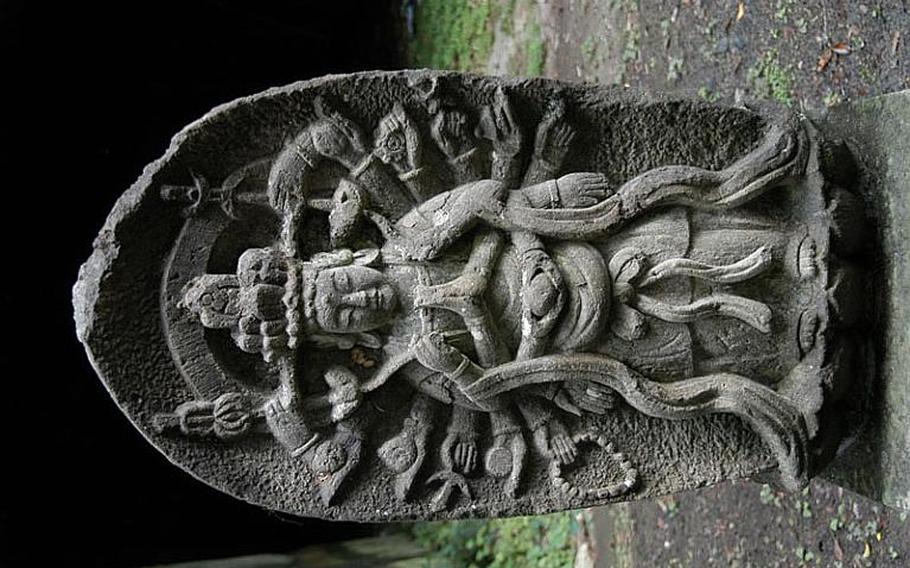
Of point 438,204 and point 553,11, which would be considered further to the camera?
point 553,11

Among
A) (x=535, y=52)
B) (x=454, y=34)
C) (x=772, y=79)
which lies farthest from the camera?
(x=454, y=34)

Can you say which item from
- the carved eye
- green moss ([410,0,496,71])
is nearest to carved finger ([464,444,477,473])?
the carved eye

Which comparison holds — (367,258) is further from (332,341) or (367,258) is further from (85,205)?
(85,205)

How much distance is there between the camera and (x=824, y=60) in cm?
325

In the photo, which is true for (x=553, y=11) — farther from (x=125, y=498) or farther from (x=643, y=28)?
(x=125, y=498)

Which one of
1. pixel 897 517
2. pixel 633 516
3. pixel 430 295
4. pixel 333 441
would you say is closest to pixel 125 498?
pixel 633 516

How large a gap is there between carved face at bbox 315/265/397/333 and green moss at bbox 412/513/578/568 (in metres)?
4.24

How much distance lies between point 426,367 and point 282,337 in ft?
1.35


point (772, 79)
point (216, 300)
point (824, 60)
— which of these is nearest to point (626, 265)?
point (216, 300)

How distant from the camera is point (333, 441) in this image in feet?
8.62

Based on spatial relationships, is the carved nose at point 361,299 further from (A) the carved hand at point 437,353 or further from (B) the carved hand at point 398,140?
(B) the carved hand at point 398,140

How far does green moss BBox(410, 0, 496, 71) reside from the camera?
21.3 feet

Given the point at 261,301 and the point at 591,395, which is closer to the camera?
the point at 261,301

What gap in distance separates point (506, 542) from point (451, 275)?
464 cm
